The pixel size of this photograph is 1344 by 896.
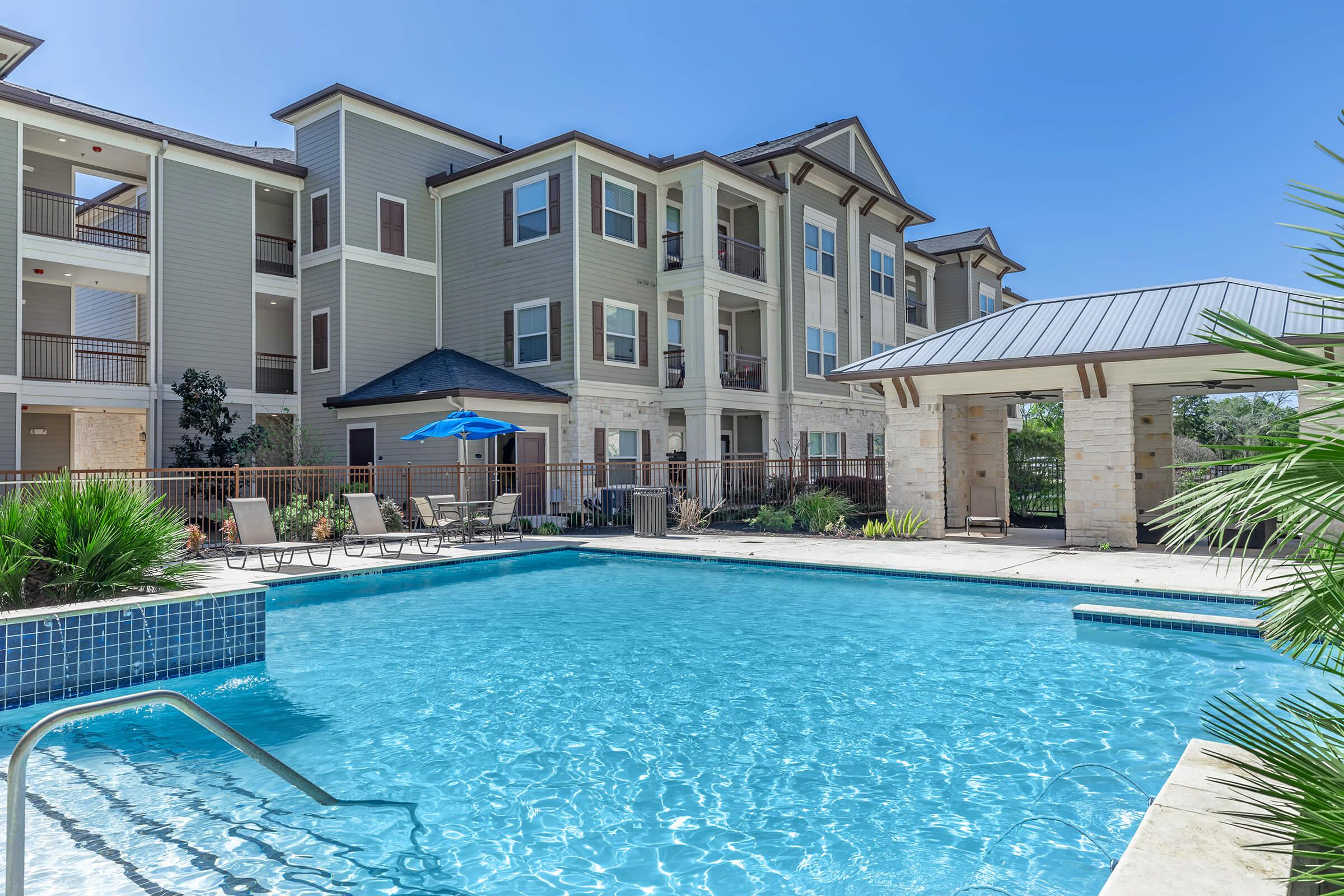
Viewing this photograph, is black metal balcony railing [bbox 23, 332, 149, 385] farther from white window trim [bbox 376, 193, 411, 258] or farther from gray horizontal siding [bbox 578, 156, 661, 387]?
gray horizontal siding [bbox 578, 156, 661, 387]

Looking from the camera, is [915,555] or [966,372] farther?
[966,372]

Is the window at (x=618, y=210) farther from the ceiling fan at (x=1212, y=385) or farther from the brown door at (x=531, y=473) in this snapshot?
the ceiling fan at (x=1212, y=385)

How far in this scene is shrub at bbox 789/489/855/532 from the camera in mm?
17406

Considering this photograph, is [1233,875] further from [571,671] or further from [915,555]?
[915,555]

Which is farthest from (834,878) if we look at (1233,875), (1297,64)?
(1297,64)

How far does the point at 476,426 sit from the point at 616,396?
606cm

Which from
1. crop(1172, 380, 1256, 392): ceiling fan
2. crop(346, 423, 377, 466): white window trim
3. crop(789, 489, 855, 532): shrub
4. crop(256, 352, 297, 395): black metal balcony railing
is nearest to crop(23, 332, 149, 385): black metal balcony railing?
crop(256, 352, 297, 395): black metal balcony railing

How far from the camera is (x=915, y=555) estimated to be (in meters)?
13.2

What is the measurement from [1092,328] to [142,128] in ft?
73.7

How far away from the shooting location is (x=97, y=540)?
689 cm

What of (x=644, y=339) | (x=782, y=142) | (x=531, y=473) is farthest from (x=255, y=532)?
(x=782, y=142)

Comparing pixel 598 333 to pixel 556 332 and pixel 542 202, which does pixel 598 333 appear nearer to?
pixel 556 332

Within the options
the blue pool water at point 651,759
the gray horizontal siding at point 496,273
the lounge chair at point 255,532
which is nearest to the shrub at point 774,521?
the gray horizontal siding at point 496,273

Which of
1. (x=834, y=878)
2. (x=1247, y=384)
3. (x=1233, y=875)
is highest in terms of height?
(x=1247, y=384)
